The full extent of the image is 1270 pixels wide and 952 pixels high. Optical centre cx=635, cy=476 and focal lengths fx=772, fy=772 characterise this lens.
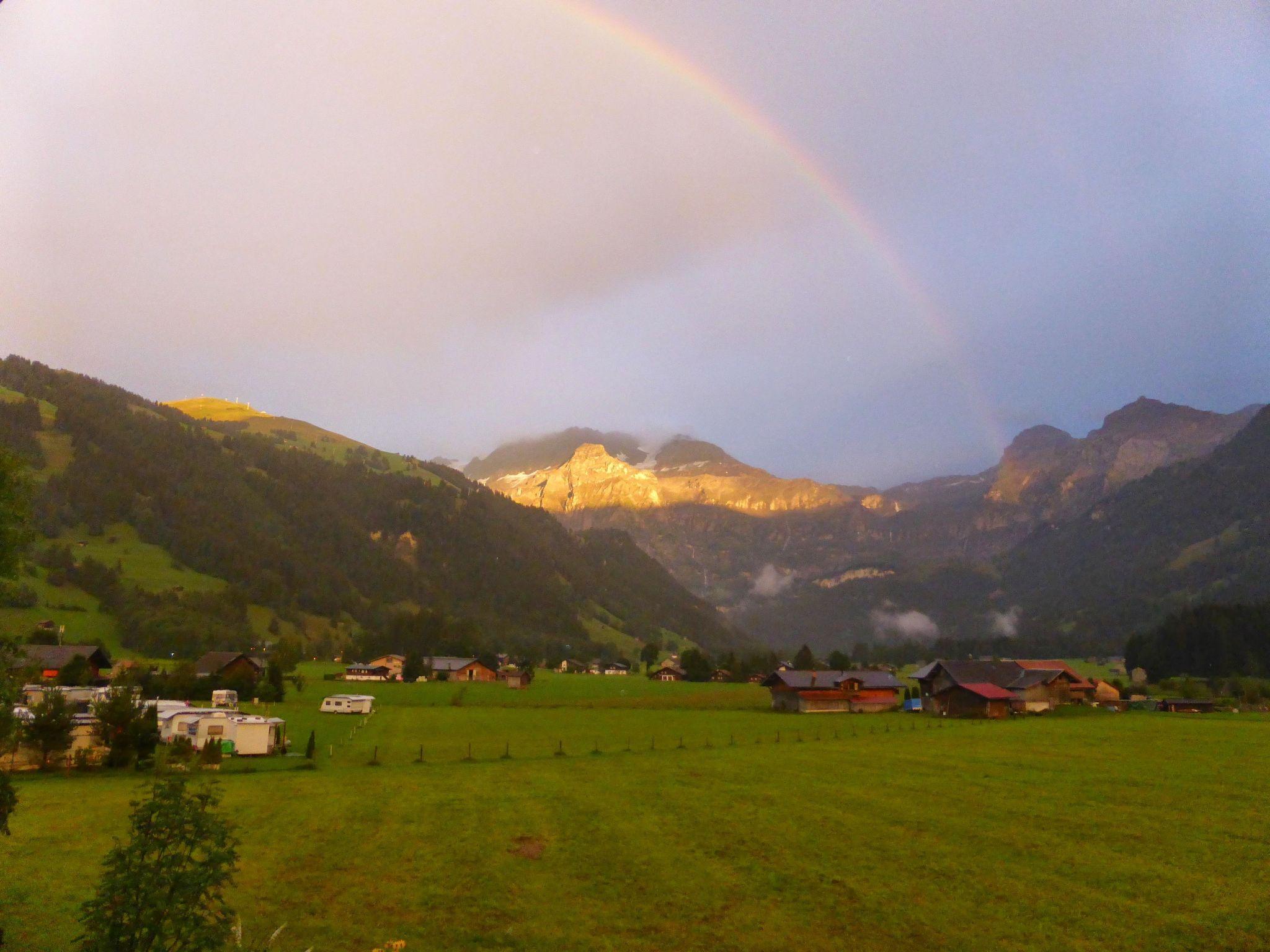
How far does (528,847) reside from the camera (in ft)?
75.9


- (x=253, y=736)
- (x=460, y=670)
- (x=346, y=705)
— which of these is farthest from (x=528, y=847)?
(x=460, y=670)

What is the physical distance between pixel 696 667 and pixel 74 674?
9586cm

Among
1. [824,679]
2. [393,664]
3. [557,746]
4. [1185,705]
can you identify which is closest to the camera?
[557,746]

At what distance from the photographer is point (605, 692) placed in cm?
10525

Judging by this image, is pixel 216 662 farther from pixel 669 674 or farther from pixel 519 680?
pixel 669 674

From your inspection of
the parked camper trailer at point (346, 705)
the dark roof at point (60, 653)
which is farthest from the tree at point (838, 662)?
the dark roof at point (60, 653)

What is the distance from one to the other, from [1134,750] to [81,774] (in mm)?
54726

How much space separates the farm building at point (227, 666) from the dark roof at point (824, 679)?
193 feet

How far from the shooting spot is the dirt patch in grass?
2236cm

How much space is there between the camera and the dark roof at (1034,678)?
8400 centimetres

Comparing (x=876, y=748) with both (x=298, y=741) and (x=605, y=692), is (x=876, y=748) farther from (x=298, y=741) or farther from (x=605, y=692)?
(x=605, y=692)

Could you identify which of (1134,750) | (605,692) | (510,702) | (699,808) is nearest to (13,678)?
(699,808)

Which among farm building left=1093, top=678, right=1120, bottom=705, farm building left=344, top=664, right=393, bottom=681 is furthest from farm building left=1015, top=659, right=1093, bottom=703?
farm building left=344, top=664, right=393, bottom=681

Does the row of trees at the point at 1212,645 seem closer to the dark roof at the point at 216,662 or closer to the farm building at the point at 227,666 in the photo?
the farm building at the point at 227,666
